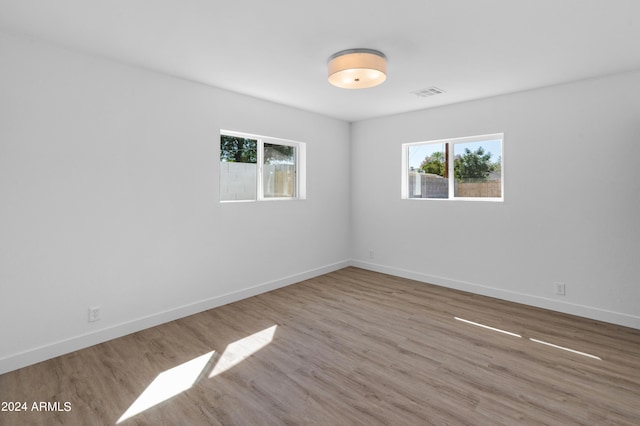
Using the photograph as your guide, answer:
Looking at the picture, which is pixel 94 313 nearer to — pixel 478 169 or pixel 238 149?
pixel 238 149

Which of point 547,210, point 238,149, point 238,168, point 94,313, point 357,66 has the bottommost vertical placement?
point 94,313

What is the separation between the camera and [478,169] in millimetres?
4230

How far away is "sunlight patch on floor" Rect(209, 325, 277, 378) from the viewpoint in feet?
8.00

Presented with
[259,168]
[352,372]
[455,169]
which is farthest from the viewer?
[455,169]

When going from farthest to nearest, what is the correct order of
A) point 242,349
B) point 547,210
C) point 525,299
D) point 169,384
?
point 525,299 < point 547,210 < point 242,349 < point 169,384

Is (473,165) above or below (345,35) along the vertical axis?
below

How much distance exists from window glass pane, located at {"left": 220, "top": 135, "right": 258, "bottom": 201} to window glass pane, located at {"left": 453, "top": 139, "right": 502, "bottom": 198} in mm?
2802

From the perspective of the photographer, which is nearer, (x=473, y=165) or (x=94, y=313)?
(x=94, y=313)

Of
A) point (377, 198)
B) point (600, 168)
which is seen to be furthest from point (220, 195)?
point (600, 168)

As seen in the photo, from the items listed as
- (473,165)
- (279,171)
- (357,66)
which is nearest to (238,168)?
(279,171)

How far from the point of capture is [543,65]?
2943 mm

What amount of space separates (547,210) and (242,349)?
3558mm

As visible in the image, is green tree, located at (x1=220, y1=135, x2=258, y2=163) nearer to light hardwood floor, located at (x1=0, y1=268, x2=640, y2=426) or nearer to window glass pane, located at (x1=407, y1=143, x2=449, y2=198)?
light hardwood floor, located at (x1=0, y1=268, x2=640, y2=426)

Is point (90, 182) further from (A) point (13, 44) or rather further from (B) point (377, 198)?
(B) point (377, 198)
